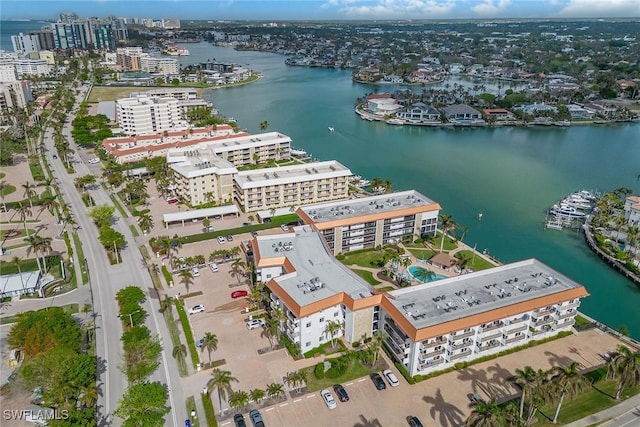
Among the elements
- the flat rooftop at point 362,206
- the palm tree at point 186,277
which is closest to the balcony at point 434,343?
the flat rooftop at point 362,206

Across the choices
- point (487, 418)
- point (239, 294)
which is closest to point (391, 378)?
point (487, 418)

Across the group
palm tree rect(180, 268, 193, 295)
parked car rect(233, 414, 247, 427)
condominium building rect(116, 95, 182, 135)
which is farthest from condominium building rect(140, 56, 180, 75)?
parked car rect(233, 414, 247, 427)

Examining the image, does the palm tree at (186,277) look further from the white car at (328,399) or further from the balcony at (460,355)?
the balcony at (460,355)

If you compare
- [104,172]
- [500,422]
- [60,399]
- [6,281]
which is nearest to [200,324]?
[60,399]

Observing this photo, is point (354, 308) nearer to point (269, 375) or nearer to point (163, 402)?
point (269, 375)

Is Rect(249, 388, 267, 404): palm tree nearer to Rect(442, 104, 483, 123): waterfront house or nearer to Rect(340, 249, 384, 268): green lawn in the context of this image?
Rect(340, 249, 384, 268): green lawn

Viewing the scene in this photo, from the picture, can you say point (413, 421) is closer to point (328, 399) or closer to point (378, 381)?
point (378, 381)

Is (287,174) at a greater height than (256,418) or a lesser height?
greater
